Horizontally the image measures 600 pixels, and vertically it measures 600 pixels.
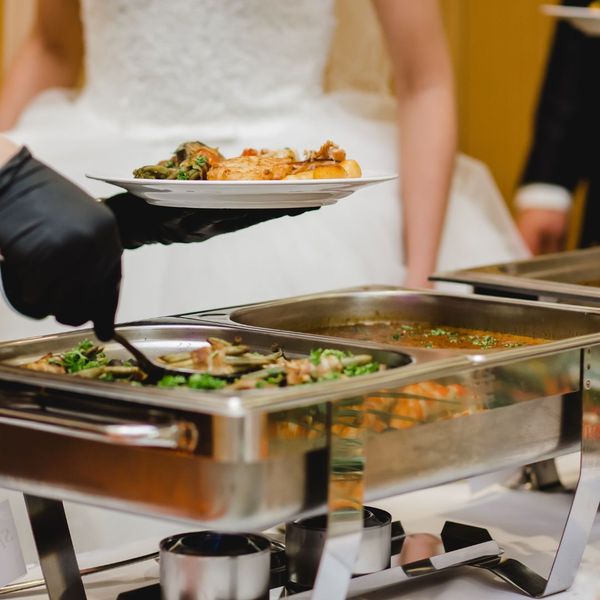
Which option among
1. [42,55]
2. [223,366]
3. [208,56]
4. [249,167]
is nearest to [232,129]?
[208,56]

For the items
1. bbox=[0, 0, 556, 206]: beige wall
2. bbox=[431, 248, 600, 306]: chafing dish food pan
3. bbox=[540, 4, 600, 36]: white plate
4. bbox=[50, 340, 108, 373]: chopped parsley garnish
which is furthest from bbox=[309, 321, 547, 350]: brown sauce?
bbox=[0, 0, 556, 206]: beige wall

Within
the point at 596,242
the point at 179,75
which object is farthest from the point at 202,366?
the point at 596,242

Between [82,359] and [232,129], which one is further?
[232,129]

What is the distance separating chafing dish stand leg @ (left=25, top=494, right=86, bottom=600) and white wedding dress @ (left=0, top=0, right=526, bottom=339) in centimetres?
78

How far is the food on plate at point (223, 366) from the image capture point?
99 centimetres

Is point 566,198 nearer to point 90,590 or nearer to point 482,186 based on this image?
point 482,186

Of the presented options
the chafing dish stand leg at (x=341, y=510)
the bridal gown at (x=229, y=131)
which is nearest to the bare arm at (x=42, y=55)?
the bridal gown at (x=229, y=131)

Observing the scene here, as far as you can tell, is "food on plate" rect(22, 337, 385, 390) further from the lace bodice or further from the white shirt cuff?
the white shirt cuff

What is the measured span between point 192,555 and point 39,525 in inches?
7.3

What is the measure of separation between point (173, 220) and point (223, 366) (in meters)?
0.27

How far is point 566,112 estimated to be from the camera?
106 inches

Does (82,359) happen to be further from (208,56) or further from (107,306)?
(208,56)

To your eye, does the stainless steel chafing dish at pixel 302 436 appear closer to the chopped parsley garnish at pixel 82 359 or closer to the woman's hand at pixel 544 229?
the chopped parsley garnish at pixel 82 359

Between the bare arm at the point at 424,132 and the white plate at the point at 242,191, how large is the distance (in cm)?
80
